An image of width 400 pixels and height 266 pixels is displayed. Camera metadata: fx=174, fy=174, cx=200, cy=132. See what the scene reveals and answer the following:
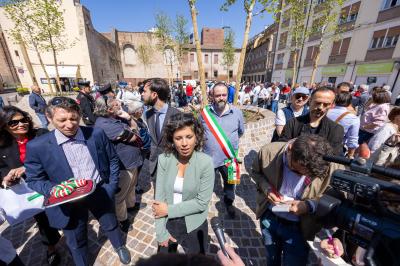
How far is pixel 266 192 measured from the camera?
164 centimetres

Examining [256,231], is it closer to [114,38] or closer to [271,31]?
[271,31]

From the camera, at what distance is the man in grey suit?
105 inches

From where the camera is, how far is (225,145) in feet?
9.04

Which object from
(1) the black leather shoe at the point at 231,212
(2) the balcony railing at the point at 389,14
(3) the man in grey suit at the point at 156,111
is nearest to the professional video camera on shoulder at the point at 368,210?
(3) the man in grey suit at the point at 156,111

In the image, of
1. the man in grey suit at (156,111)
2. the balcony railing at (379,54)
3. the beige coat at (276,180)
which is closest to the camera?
the beige coat at (276,180)

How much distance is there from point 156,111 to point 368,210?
99.9 inches

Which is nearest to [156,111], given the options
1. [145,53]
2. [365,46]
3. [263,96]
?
[263,96]

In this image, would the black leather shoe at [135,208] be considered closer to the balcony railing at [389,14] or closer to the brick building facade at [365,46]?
the brick building facade at [365,46]

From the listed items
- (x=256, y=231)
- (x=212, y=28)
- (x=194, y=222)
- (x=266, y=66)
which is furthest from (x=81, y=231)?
(x=212, y=28)

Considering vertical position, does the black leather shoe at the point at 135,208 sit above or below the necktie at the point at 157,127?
below

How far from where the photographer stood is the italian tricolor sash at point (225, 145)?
274cm

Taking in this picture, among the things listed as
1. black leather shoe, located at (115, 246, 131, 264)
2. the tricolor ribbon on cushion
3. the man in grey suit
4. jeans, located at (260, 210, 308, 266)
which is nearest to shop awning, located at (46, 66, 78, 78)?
the man in grey suit

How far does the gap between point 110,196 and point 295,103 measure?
334cm

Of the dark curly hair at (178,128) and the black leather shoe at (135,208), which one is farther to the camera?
the black leather shoe at (135,208)
